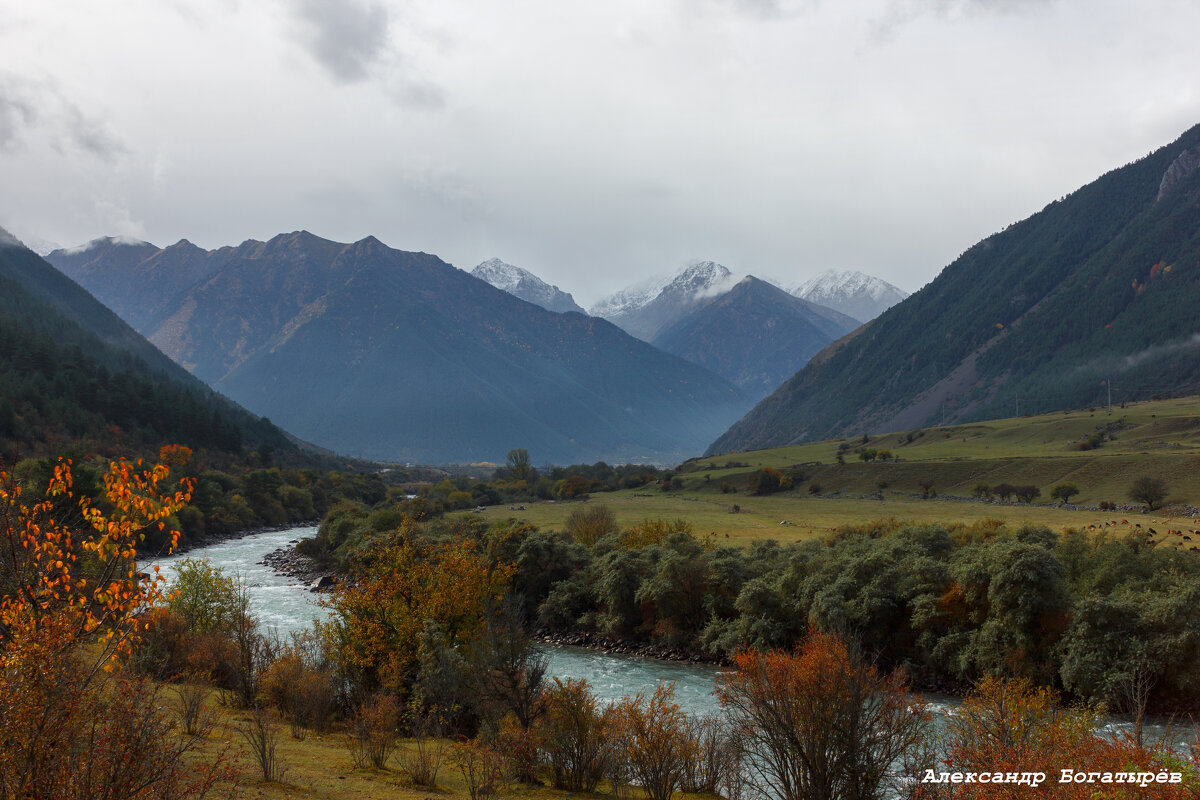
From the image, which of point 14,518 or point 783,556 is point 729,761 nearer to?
point 14,518

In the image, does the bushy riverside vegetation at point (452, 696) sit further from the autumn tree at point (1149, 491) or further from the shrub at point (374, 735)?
the autumn tree at point (1149, 491)

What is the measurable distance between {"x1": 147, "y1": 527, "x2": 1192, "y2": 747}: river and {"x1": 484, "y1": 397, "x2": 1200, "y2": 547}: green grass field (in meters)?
33.3

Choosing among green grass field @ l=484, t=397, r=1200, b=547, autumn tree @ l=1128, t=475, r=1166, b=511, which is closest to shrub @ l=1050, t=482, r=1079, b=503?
green grass field @ l=484, t=397, r=1200, b=547

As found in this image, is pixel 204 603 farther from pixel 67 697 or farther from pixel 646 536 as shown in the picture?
pixel 646 536

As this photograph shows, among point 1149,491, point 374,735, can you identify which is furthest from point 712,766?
point 1149,491

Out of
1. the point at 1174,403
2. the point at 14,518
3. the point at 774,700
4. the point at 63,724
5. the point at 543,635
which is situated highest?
the point at 1174,403

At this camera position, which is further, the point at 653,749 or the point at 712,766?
the point at 712,766

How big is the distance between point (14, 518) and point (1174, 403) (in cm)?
24157

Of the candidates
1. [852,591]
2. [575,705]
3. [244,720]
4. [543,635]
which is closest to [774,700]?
[575,705]

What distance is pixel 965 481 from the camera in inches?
5448

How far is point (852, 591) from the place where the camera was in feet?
185

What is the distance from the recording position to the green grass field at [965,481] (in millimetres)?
95938

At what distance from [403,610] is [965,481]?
417 feet

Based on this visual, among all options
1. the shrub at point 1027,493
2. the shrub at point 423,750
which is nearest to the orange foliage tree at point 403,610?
the shrub at point 423,750
